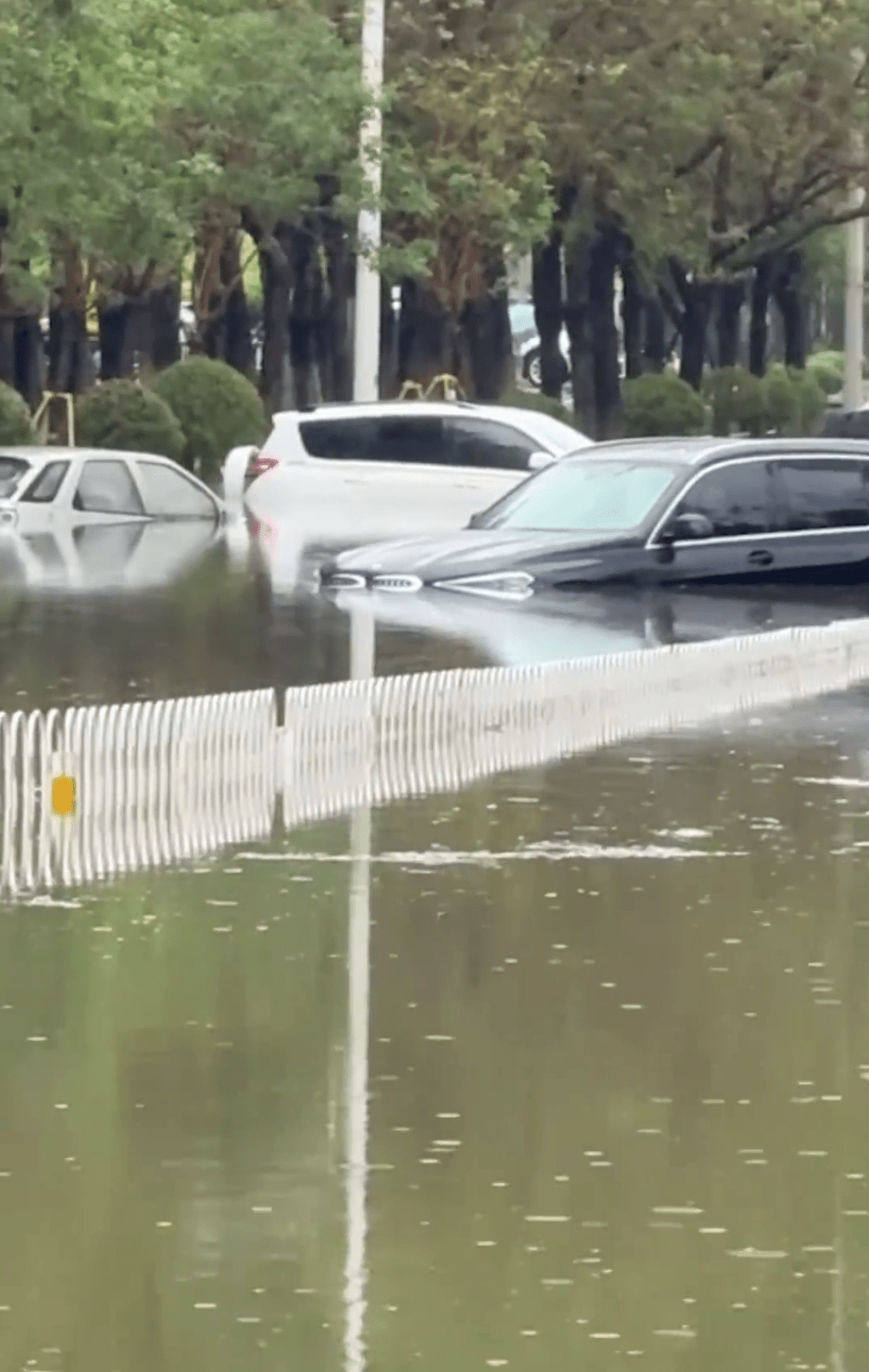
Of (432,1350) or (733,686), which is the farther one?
(733,686)

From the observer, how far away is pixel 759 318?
7388 cm

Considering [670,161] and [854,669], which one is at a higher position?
[670,161]

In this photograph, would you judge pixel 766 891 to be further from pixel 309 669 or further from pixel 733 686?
pixel 309 669

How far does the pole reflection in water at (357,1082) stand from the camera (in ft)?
21.5

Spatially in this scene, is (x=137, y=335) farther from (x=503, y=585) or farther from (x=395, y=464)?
(x=503, y=585)

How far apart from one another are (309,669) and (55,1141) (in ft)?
42.5

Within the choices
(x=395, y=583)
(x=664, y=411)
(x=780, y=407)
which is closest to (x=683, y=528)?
(x=395, y=583)

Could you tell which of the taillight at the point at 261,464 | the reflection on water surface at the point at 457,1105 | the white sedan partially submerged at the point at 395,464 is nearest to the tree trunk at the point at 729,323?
the taillight at the point at 261,464

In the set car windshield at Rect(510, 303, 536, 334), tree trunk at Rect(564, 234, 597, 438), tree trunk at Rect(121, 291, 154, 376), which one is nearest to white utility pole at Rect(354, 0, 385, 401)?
tree trunk at Rect(121, 291, 154, 376)

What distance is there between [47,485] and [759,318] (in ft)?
131

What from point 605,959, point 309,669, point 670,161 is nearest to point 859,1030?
point 605,959

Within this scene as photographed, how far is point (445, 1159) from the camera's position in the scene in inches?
310

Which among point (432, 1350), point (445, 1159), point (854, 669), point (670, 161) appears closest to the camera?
point (432, 1350)

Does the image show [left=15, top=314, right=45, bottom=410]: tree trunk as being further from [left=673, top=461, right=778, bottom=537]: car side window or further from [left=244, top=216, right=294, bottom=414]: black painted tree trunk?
[left=673, top=461, right=778, bottom=537]: car side window
